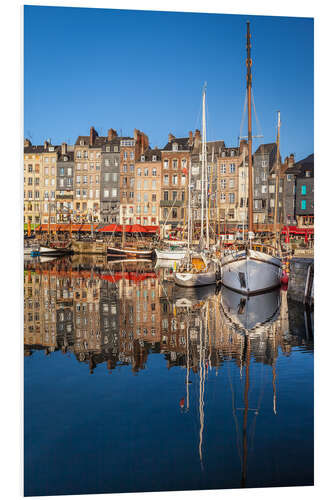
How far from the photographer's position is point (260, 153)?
132 ft

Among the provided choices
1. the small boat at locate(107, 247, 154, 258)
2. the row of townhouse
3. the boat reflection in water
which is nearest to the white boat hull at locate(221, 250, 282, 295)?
the boat reflection in water

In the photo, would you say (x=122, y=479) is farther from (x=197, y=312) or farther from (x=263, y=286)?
(x=263, y=286)

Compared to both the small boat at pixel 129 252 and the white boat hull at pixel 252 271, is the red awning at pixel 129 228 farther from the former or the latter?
the white boat hull at pixel 252 271

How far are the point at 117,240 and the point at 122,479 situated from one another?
125 feet

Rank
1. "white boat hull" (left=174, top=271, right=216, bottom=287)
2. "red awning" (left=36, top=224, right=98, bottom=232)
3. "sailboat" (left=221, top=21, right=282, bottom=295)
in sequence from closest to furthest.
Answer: "sailboat" (left=221, top=21, right=282, bottom=295) < "white boat hull" (left=174, top=271, right=216, bottom=287) < "red awning" (left=36, top=224, right=98, bottom=232)

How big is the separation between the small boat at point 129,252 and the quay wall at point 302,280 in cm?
2392

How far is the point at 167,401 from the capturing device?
21.2 feet

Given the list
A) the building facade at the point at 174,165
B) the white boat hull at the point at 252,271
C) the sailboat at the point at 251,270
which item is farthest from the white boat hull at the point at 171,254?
the white boat hull at the point at 252,271

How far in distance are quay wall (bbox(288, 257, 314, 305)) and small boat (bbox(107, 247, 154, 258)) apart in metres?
23.9

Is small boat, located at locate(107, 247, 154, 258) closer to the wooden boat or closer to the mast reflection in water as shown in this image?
the wooden boat

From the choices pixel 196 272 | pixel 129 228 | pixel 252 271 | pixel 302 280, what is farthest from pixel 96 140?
pixel 302 280

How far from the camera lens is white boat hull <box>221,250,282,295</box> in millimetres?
15242

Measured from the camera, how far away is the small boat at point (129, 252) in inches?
1521
